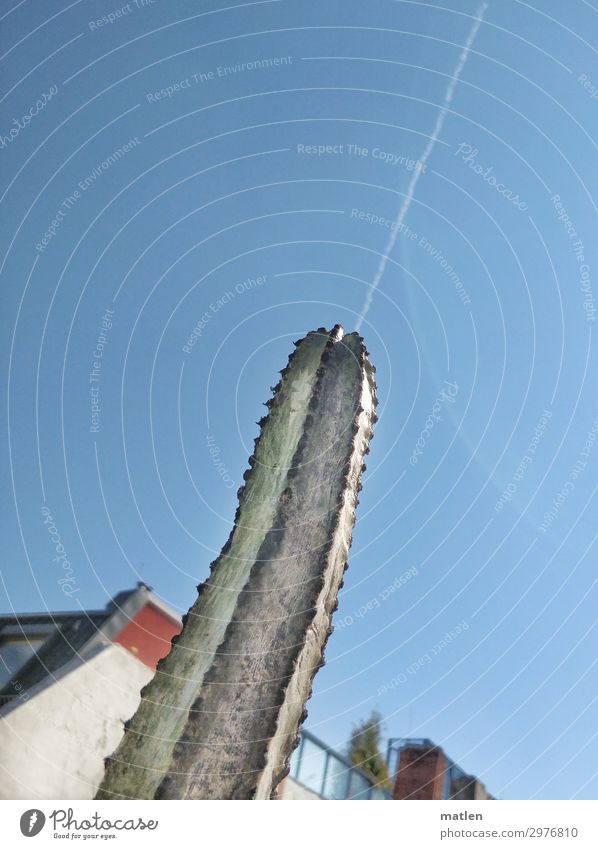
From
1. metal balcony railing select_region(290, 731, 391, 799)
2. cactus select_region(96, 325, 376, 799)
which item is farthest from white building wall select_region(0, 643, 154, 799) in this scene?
cactus select_region(96, 325, 376, 799)

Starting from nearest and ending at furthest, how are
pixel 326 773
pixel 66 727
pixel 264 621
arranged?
pixel 264 621, pixel 66 727, pixel 326 773

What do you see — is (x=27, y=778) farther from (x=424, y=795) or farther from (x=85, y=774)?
(x=424, y=795)

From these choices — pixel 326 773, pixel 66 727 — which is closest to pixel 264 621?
pixel 66 727

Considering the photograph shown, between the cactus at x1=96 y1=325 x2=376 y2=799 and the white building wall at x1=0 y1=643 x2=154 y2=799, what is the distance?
4.58m

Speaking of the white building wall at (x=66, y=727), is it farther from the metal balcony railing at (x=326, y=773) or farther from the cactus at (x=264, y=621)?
the cactus at (x=264, y=621)

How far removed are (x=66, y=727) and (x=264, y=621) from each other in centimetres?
549

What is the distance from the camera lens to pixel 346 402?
3.87 metres

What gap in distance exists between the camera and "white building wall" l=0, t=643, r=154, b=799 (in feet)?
22.7

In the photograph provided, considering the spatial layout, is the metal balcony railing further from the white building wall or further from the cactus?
the cactus

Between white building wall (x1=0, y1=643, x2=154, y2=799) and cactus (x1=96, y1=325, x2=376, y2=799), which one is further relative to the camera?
white building wall (x1=0, y1=643, x2=154, y2=799)

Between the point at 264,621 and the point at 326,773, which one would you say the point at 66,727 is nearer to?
the point at 326,773

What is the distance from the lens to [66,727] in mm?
7445
